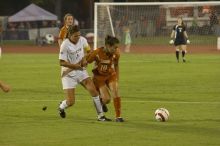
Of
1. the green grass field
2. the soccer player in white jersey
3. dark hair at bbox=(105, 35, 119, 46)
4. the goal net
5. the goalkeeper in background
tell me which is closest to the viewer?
the green grass field

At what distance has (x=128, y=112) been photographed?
15820mm

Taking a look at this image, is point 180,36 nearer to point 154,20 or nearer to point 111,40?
point 154,20

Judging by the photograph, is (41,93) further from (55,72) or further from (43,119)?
(55,72)

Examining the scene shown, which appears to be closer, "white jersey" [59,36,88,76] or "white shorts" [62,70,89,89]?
"white jersey" [59,36,88,76]

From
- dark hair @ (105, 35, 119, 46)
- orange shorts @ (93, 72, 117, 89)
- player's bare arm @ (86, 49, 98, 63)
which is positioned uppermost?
dark hair @ (105, 35, 119, 46)

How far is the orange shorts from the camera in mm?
14656

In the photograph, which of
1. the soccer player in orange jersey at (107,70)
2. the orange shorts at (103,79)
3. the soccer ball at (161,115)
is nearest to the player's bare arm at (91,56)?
the soccer player in orange jersey at (107,70)

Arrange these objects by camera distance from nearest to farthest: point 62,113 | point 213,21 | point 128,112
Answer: point 62,113 → point 128,112 → point 213,21

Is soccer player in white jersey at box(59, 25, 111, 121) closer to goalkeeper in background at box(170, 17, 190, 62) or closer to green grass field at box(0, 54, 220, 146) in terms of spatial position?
green grass field at box(0, 54, 220, 146)

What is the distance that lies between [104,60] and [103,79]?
19.0 inches

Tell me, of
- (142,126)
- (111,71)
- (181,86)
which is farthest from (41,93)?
(142,126)

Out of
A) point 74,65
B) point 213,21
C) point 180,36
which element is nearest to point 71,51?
point 74,65

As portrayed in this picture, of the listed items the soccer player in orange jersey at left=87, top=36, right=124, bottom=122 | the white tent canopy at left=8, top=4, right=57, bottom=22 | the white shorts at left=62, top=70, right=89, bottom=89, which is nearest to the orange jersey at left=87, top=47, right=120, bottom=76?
the soccer player in orange jersey at left=87, top=36, right=124, bottom=122

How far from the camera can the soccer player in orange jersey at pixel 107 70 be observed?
46.2ft
